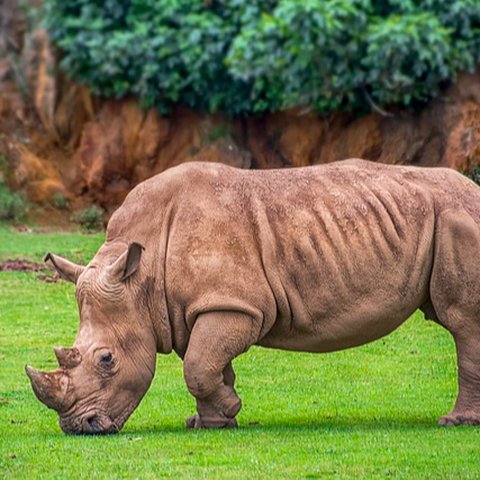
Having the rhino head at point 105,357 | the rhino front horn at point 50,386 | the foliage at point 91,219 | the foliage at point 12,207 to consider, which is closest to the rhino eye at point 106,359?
the rhino head at point 105,357

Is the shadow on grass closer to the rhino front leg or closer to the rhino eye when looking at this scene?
the rhino front leg

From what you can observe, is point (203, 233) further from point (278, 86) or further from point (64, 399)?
point (278, 86)

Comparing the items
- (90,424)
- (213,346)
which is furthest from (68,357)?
(213,346)

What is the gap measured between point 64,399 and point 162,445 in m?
0.88

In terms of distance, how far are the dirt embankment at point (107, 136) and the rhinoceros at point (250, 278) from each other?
14648mm

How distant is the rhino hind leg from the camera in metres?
11.2

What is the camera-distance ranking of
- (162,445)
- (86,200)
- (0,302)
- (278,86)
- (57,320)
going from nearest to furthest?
(162,445), (57,320), (0,302), (278,86), (86,200)

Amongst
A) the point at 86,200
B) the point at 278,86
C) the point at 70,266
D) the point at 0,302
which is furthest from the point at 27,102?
the point at 70,266

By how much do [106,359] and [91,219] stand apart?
1648 centimetres

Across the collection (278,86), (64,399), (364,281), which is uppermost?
(364,281)

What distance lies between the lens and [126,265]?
1098cm

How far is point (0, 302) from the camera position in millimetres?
18625

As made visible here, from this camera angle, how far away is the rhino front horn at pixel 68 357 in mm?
10883

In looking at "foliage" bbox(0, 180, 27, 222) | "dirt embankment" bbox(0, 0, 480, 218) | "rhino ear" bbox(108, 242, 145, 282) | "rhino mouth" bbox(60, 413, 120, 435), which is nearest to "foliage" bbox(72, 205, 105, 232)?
"dirt embankment" bbox(0, 0, 480, 218)
